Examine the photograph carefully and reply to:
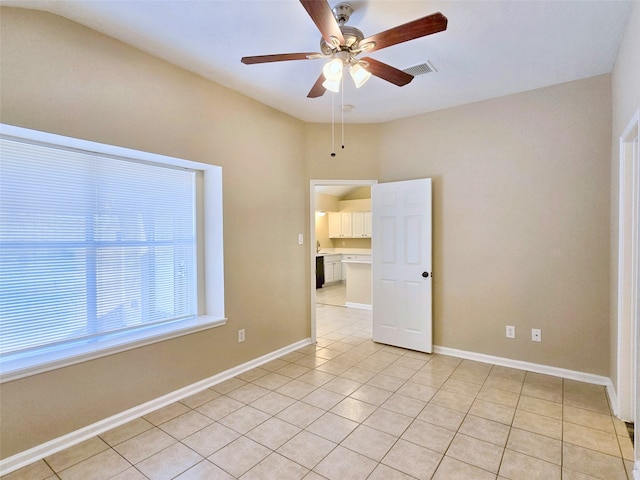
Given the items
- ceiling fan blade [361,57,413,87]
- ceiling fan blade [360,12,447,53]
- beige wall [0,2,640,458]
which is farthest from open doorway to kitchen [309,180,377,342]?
ceiling fan blade [360,12,447,53]

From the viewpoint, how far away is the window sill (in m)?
1.94

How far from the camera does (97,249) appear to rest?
2477 mm

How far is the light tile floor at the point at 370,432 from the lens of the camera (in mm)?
1878

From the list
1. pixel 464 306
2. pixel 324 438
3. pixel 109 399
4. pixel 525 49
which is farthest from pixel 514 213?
pixel 109 399

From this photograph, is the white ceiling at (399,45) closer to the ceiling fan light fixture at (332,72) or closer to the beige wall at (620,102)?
the beige wall at (620,102)

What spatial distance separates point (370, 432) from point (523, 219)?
8.20ft

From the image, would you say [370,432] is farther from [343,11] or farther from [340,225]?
[340,225]

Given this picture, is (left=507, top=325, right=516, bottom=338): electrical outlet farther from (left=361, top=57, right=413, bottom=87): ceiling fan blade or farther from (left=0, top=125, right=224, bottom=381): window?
(left=0, top=125, right=224, bottom=381): window

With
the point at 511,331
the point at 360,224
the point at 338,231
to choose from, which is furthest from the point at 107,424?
the point at 338,231

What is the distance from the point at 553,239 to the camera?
3.09 meters

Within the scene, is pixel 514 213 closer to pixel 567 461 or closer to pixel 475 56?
pixel 475 56

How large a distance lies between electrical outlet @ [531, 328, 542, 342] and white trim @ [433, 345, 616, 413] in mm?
247

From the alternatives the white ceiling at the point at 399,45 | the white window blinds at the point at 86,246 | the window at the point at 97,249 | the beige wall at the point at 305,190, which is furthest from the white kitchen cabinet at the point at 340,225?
the white window blinds at the point at 86,246

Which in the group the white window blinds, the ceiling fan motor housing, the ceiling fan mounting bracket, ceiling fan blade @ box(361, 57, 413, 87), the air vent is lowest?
the white window blinds
